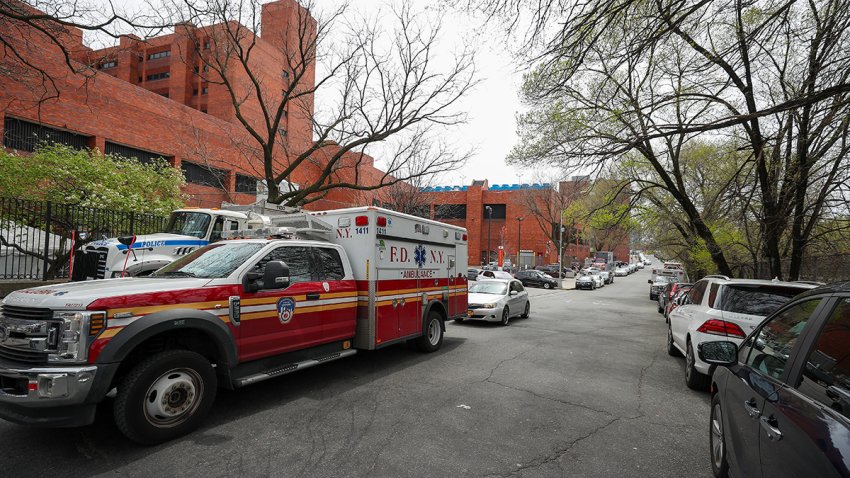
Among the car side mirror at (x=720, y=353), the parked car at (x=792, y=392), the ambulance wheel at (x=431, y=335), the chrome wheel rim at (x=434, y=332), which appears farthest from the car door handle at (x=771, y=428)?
the chrome wheel rim at (x=434, y=332)

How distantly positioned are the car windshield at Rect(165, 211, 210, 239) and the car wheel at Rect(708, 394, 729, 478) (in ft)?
35.5

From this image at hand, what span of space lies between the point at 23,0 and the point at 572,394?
40.2 ft

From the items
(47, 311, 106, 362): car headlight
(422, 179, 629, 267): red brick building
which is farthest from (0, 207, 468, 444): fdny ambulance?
(422, 179, 629, 267): red brick building

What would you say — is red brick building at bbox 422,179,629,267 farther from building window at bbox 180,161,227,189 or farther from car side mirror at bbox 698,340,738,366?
car side mirror at bbox 698,340,738,366

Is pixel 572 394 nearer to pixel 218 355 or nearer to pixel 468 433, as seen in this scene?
pixel 468 433

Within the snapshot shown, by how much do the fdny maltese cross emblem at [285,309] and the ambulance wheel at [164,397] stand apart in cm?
101

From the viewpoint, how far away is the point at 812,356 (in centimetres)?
205

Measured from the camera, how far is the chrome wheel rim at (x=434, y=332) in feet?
27.0

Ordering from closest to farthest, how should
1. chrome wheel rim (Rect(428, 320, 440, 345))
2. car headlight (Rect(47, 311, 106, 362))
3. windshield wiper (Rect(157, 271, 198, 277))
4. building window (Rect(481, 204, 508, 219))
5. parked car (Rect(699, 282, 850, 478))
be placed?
parked car (Rect(699, 282, 850, 478)) → car headlight (Rect(47, 311, 106, 362)) → windshield wiper (Rect(157, 271, 198, 277)) → chrome wheel rim (Rect(428, 320, 440, 345)) → building window (Rect(481, 204, 508, 219))

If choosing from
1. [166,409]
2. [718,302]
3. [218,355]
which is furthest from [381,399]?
[718,302]

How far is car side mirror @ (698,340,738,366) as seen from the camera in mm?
2980

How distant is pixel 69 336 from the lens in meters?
3.42

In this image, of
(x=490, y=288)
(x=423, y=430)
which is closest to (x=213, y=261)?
(x=423, y=430)

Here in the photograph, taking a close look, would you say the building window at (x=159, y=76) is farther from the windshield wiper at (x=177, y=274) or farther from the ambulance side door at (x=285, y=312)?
the ambulance side door at (x=285, y=312)
